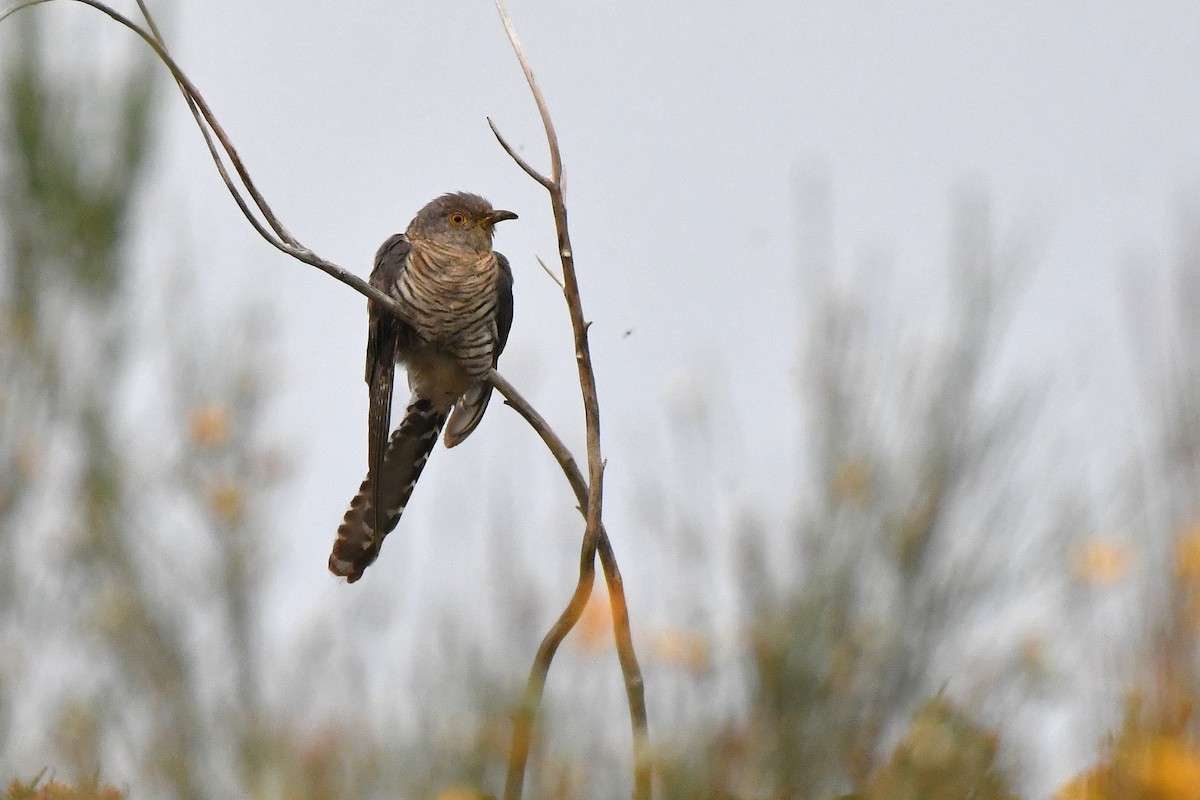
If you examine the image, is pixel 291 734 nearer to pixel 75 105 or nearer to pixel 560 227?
pixel 560 227

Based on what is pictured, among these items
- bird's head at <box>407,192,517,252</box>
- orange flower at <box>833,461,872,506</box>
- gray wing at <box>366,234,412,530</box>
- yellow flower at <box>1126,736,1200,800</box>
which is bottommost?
yellow flower at <box>1126,736,1200,800</box>

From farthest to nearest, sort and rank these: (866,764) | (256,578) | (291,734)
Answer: (256,578) → (291,734) → (866,764)

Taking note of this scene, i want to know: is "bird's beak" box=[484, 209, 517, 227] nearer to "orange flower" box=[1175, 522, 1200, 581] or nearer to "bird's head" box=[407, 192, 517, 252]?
"bird's head" box=[407, 192, 517, 252]

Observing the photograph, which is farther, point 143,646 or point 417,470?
point 143,646

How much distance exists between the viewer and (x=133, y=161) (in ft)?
24.0

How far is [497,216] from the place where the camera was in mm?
4766

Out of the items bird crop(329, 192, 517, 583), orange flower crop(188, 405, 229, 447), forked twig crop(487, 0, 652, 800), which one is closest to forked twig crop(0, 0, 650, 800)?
forked twig crop(487, 0, 652, 800)

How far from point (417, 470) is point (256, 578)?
2523mm

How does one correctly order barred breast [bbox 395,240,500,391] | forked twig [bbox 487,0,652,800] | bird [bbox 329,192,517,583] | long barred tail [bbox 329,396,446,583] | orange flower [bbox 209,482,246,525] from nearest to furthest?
forked twig [bbox 487,0,652,800] → long barred tail [bbox 329,396,446,583] → bird [bbox 329,192,517,583] → barred breast [bbox 395,240,500,391] → orange flower [bbox 209,482,246,525]

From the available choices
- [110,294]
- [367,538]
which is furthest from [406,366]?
[110,294]

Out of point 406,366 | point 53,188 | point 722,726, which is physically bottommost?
point 722,726

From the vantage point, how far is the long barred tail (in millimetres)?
3635

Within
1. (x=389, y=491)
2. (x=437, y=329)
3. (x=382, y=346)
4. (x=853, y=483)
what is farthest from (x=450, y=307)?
(x=853, y=483)

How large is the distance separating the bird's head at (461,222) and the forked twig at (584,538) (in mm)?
→ 2161
